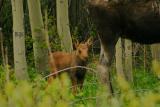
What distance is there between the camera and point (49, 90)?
4.96 meters

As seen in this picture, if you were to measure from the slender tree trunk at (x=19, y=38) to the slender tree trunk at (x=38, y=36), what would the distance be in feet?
5.83

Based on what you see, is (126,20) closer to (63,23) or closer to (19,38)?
(19,38)

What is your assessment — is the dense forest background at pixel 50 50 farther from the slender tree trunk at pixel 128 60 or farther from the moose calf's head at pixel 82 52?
the moose calf's head at pixel 82 52

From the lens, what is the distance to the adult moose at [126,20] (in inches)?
296

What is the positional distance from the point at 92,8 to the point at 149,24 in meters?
0.80

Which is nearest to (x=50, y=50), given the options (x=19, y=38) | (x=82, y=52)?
(x=19, y=38)

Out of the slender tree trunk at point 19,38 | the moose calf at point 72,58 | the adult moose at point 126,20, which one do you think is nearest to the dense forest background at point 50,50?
the slender tree trunk at point 19,38

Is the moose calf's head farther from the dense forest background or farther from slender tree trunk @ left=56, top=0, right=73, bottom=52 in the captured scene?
slender tree trunk @ left=56, top=0, right=73, bottom=52

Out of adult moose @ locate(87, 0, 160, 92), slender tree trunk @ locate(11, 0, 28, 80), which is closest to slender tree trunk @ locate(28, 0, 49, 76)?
slender tree trunk @ locate(11, 0, 28, 80)

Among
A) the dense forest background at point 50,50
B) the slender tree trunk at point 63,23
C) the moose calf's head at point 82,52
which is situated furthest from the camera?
the slender tree trunk at point 63,23

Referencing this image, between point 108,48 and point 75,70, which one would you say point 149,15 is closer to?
point 108,48

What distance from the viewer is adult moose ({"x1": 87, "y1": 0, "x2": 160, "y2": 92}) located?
296 inches

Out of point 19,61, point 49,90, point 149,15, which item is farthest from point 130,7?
point 19,61

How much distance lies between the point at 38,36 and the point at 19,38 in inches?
→ 91.0
